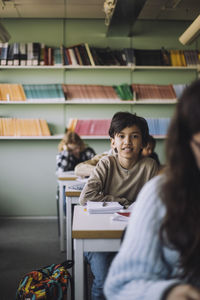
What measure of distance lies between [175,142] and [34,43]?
15.2ft

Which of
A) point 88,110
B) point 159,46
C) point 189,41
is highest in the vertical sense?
point 159,46

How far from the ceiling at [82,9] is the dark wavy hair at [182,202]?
3.97m

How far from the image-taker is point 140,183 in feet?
7.98

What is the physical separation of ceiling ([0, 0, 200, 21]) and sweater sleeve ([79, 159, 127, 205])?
9.49 feet

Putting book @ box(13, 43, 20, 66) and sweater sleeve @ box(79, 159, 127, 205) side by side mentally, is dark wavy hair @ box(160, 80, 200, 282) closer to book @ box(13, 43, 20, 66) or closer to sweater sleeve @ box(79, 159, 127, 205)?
sweater sleeve @ box(79, 159, 127, 205)

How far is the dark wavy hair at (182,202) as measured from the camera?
3.01 ft

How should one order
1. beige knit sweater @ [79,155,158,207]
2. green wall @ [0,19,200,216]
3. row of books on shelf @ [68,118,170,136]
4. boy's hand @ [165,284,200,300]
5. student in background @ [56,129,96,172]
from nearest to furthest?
boy's hand @ [165,284,200,300] → beige knit sweater @ [79,155,158,207] → student in background @ [56,129,96,172] → row of books on shelf @ [68,118,170,136] → green wall @ [0,19,200,216]

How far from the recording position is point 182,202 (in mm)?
920

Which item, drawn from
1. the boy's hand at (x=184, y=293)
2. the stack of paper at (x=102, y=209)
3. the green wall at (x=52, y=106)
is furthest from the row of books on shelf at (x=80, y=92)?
the boy's hand at (x=184, y=293)

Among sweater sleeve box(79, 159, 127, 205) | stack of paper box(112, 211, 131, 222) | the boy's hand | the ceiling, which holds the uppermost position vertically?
the ceiling

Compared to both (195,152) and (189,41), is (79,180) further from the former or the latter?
(195,152)

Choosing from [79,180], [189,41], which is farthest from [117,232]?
[189,41]

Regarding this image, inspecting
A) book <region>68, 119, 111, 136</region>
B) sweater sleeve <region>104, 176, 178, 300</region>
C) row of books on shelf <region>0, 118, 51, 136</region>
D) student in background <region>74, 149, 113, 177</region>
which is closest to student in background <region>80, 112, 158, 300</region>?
student in background <region>74, 149, 113, 177</region>

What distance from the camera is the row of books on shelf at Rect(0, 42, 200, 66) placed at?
5.11 metres
